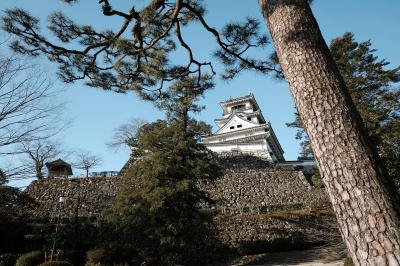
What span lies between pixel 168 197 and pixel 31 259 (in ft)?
18.7

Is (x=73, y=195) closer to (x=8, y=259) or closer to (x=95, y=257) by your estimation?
(x=8, y=259)

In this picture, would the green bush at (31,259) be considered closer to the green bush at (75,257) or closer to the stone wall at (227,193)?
the green bush at (75,257)

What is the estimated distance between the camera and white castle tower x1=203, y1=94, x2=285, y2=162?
89.9ft

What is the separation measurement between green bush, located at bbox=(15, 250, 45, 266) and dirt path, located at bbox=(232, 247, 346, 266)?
768cm

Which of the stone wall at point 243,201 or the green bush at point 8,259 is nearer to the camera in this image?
the green bush at point 8,259

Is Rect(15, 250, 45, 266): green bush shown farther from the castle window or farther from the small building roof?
the castle window

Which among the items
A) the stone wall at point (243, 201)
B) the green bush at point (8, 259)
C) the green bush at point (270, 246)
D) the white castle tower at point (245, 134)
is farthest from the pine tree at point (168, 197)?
the white castle tower at point (245, 134)

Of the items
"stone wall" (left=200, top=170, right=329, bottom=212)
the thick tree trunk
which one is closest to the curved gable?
"stone wall" (left=200, top=170, right=329, bottom=212)

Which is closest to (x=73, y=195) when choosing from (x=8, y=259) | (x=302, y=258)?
(x=8, y=259)

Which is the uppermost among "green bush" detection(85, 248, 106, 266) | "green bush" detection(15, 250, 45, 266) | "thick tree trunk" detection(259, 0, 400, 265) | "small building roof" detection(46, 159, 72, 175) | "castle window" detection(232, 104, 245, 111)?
"castle window" detection(232, 104, 245, 111)

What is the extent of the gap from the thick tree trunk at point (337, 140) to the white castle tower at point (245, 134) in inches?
887

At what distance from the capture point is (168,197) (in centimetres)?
1055

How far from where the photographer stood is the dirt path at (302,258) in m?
11.1

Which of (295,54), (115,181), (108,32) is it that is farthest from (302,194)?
(295,54)
